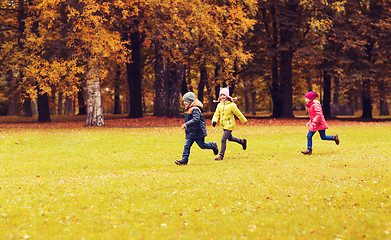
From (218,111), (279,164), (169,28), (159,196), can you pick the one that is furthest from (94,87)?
(159,196)

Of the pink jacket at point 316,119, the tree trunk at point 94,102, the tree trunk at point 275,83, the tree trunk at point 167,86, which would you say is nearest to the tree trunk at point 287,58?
the tree trunk at point 275,83

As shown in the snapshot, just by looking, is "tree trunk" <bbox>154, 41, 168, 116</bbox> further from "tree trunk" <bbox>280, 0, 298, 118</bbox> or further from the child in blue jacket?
the child in blue jacket

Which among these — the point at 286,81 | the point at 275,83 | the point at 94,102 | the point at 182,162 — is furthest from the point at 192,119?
the point at 275,83

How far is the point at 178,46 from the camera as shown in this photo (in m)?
29.3

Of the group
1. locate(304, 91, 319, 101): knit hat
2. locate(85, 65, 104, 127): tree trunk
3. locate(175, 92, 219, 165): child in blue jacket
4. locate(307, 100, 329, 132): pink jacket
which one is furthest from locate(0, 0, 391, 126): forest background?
locate(307, 100, 329, 132): pink jacket

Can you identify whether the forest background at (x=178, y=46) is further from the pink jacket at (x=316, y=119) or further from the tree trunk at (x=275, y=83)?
the pink jacket at (x=316, y=119)

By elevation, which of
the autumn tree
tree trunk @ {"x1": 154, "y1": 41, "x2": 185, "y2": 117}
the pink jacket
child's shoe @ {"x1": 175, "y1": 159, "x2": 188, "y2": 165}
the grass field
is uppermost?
the autumn tree

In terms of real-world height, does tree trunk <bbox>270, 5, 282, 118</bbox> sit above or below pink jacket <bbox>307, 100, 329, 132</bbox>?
above

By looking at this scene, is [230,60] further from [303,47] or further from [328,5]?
[328,5]

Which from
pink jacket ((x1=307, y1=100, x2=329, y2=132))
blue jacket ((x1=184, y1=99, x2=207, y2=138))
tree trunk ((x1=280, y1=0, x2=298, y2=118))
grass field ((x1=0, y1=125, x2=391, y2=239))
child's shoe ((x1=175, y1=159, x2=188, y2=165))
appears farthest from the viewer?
tree trunk ((x1=280, y1=0, x2=298, y2=118))

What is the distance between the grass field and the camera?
681 centimetres

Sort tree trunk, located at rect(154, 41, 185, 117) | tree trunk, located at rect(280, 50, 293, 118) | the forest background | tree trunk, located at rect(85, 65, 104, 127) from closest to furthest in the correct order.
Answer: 1. the forest background
2. tree trunk, located at rect(85, 65, 104, 127)
3. tree trunk, located at rect(154, 41, 185, 117)
4. tree trunk, located at rect(280, 50, 293, 118)

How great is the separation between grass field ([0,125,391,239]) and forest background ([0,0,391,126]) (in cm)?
1063

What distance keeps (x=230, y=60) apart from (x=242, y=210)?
23.4m
